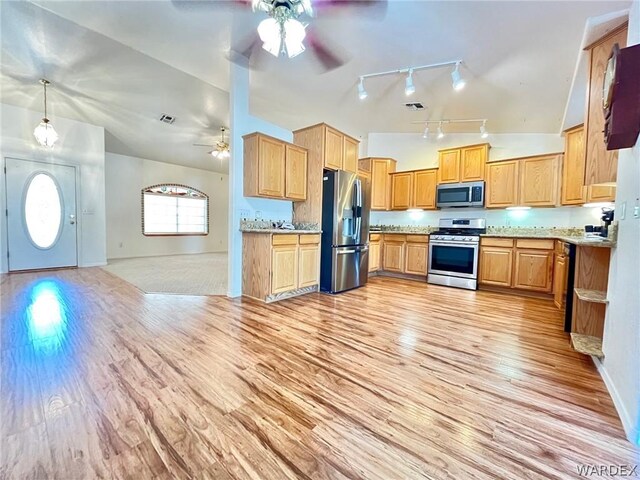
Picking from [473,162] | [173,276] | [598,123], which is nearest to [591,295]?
[598,123]

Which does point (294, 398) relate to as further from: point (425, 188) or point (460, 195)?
point (425, 188)

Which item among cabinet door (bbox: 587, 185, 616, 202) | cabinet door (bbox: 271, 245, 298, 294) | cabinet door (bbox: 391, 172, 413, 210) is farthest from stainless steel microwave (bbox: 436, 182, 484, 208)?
cabinet door (bbox: 271, 245, 298, 294)

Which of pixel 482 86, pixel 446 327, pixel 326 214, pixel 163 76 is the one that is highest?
pixel 163 76

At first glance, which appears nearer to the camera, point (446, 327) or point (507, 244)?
point (446, 327)

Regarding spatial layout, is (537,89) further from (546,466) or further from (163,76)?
(163,76)

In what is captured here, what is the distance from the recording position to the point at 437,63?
3236 millimetres

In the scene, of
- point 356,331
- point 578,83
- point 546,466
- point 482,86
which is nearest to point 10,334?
point 356,331

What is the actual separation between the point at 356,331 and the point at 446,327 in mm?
967

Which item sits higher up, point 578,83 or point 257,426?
point 578,83

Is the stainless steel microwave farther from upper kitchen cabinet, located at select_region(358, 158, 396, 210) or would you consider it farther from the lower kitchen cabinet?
the lower kitchen cabinet

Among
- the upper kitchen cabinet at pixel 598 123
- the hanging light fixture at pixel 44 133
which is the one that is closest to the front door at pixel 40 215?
the hanging light fixture at pixel 44 133

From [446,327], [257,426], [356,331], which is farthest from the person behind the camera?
[446,327]

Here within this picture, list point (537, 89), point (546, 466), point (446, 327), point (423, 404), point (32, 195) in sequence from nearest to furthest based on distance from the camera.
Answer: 1. point (546, 466)
2. point (423, 404)
3. point (446, 327)
4. point (537, 89)
5. point (32, 195)

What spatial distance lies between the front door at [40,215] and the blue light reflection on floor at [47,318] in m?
1.56
